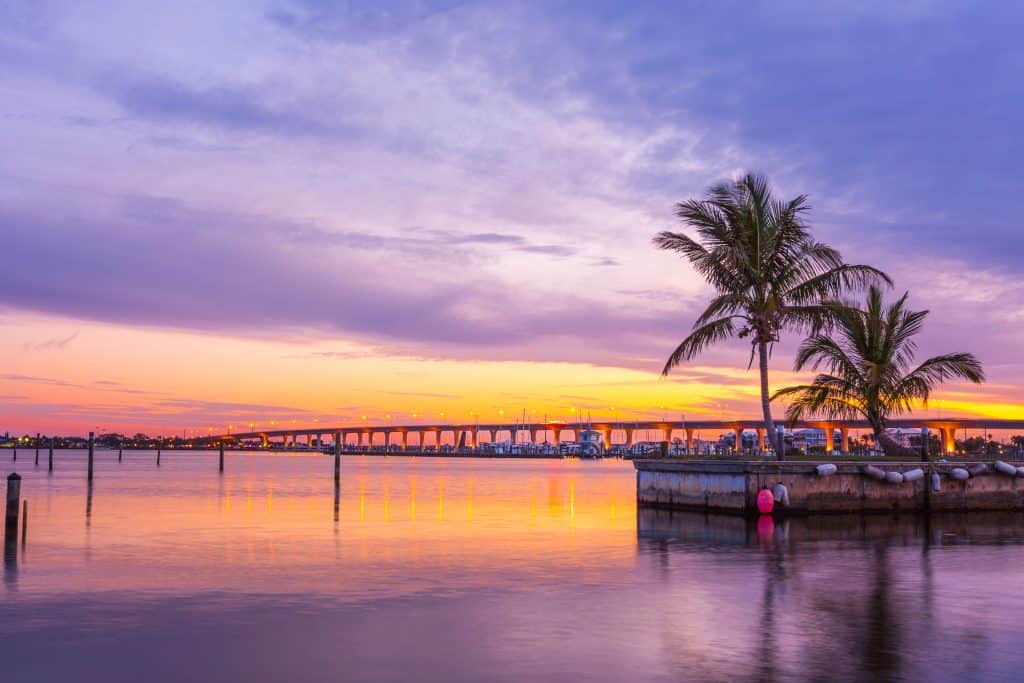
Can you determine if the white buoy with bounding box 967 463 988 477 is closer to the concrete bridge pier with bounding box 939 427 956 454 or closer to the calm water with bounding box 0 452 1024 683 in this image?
the calm water with bounding box 0 452 1024 683

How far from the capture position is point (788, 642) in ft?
43.1

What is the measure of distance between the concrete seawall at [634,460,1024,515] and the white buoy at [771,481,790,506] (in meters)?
0.17

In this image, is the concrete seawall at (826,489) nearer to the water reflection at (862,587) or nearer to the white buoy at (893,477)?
the white buoy at (893,477)

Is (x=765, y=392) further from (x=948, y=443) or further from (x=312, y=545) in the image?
(x=948, y=443)

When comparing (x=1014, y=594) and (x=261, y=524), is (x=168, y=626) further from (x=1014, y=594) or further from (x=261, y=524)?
(x=261, y=524)

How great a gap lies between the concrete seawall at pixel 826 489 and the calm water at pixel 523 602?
95cm

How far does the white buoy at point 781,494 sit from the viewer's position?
30438 mm

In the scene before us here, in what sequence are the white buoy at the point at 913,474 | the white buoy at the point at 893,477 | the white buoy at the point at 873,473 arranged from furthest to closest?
1. the white buoy at the point at 913,474
2. the white buoy at the point at 893,477
3. the white buoy at the point at 873,473

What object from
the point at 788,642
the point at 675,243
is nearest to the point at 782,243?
the point at 675,243

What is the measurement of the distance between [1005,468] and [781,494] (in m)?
8.96

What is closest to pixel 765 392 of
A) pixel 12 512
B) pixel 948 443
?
pixel 12 512

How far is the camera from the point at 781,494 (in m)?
30.4

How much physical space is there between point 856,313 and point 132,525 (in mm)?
25975

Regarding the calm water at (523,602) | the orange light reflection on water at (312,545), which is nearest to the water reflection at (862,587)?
the calm water at (523,602)
